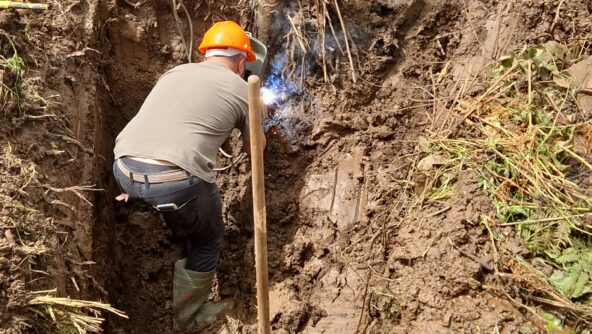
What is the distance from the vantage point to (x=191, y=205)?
10.6ft

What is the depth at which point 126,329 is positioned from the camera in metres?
3.59

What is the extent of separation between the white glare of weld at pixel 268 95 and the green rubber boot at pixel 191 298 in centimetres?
129

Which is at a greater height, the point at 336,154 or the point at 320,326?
the point at 336,154

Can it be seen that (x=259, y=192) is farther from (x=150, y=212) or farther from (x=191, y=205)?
(x=150, y=212)

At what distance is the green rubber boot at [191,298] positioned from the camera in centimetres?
352

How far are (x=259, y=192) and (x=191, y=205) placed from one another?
3.07ft

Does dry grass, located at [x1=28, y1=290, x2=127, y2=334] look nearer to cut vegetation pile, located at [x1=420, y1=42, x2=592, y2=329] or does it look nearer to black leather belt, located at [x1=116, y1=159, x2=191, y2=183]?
black leather belt, located at [x1=116, y1=159, x2=191, y2=183]

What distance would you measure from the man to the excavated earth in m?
0.36

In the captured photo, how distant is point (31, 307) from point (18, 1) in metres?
1.93

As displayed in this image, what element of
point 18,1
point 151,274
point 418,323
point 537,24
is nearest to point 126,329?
point 151,274

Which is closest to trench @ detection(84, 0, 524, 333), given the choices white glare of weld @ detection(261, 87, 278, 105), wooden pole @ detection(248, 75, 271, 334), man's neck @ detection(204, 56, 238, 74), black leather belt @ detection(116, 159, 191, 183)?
white glare of weld @ detection(261, 87, 278, 105)

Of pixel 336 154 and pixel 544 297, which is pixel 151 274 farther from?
pixel 544 297

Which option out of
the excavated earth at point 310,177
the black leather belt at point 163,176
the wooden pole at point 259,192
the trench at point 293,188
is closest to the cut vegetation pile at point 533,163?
the excavated earth at point 310,177

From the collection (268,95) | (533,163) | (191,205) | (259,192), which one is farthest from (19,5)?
(533,163)
